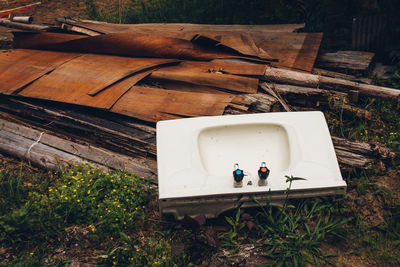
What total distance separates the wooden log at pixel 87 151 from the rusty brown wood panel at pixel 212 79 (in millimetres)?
1202

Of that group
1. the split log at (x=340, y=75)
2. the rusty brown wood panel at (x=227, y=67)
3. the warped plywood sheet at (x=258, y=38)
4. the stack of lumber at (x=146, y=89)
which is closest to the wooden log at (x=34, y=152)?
the stack of lumber at (x=146, y=89)

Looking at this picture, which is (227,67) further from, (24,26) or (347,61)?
(24,26)

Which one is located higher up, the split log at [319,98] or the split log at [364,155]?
the split log at [319,98]

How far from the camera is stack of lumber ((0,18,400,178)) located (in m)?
3.55

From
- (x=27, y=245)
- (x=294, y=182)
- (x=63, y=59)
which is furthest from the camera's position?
(x=63, y=59)

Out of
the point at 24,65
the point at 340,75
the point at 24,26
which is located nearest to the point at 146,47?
the point at 24,65

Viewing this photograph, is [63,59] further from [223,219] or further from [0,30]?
[0,30]

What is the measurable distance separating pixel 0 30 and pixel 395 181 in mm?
8097

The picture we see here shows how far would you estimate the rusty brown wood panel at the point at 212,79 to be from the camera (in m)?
3.87

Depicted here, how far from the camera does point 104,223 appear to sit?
111 inches

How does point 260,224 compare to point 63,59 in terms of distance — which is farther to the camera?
point 63,59

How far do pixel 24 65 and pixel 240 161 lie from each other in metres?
3.42

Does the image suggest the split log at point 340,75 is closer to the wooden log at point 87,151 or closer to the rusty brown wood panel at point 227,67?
the rusty brown wood panel at point 227,67

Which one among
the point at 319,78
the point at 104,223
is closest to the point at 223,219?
the point at 104,223
